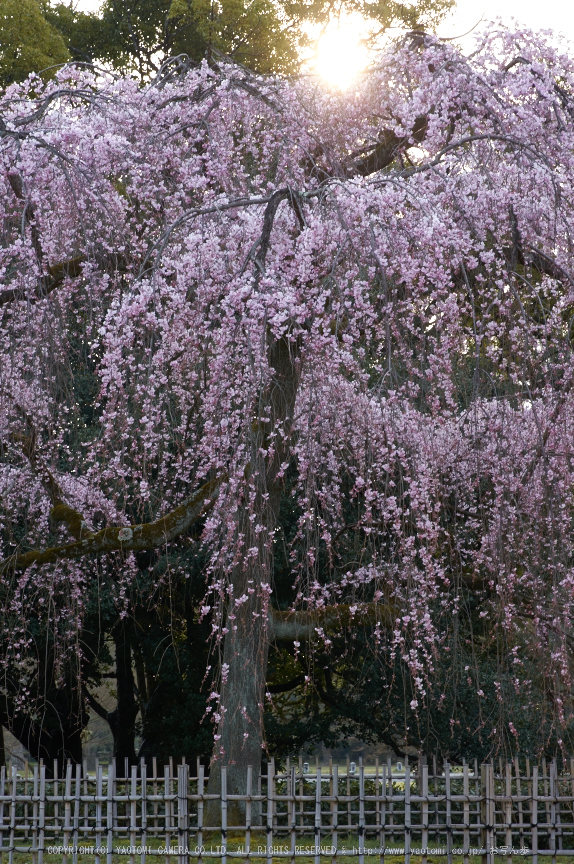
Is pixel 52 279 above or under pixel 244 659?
above

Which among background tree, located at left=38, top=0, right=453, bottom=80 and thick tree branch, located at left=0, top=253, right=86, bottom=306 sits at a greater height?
background tree, located at left=38, top=0, right=453, bottom=80

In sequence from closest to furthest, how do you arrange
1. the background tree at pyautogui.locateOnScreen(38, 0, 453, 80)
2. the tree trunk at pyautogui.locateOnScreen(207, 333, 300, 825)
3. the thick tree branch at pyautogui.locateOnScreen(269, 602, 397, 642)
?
the tree trunk at pyautogui.locateOnScreen(207, 333, 300, 825), the thick tree branch at pyautogui.locateOnScreen(269, 602, 397, 642), the background tree at pyautogui.locateOnScreen(38, 0, 453, 80)

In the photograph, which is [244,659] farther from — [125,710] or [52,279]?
[125,710]

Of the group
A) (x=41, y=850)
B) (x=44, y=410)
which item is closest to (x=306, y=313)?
(x=44, y=410)

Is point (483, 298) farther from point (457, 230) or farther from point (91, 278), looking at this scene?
point (91, 278)

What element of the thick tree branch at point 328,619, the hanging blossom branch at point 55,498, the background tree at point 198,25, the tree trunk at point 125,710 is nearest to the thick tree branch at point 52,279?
the hanging blossom branch at point 55,498

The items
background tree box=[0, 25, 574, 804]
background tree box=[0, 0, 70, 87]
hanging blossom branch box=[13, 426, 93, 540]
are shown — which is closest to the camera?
background tree box=[0, 25, 574, 804]

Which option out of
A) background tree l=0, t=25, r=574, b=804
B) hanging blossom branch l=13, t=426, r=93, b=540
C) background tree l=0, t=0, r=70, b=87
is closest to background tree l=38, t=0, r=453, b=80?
background tree l=0, t=0, r=70, b=87

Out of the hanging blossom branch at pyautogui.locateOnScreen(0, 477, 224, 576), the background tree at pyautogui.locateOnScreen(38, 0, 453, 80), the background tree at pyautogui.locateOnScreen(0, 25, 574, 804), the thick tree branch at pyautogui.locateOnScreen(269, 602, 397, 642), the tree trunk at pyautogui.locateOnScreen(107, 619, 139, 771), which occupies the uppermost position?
the background tree at pyautogui.locateOnScreen(38, 0, 453, 80)

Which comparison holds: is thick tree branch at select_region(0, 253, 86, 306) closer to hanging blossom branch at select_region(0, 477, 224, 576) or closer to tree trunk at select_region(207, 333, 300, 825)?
tree trunk at select_region(207, 333, 300, 825)

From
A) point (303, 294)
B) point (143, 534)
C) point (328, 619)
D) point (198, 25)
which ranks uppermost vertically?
point (198, 25)

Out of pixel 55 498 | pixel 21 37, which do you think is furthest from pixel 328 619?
pixel 21 37

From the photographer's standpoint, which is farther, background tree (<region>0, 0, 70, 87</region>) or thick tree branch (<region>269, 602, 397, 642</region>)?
background tree (<region>0, 0, 70, 87</region>)

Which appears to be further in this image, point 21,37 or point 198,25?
point 198,25
